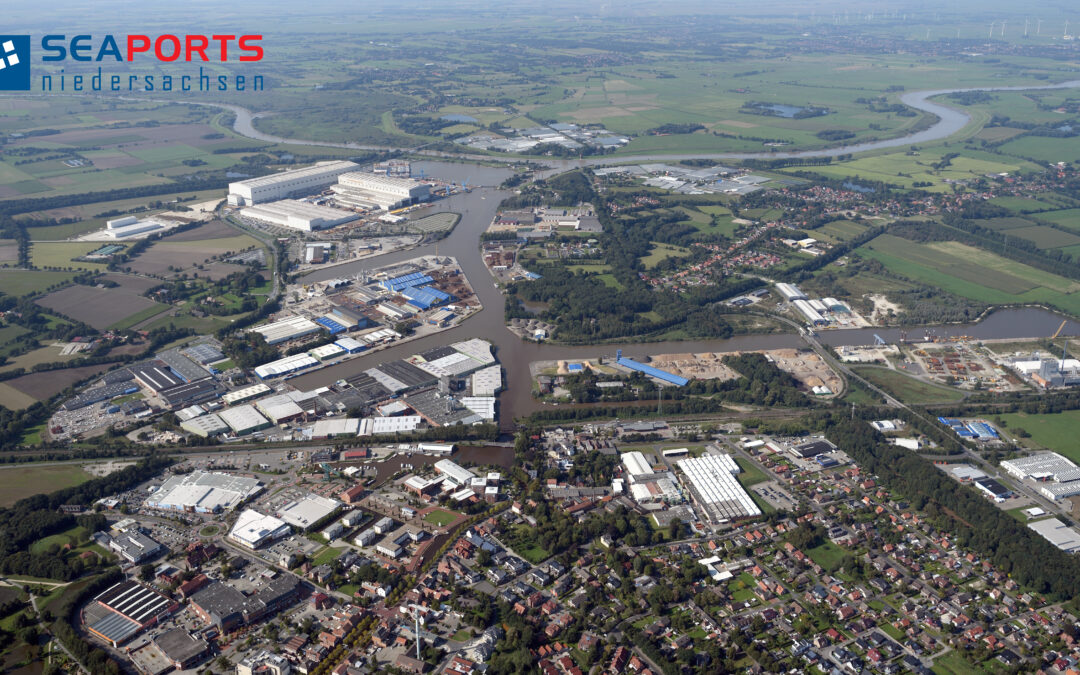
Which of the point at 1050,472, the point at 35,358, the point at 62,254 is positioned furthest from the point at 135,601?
the point at 62,254

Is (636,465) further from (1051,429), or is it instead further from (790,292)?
(790,292)

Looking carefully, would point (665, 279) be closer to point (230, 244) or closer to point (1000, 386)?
point (1000, 386)

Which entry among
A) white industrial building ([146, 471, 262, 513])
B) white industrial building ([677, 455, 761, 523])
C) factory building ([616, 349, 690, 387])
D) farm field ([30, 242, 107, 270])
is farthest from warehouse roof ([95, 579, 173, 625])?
farm field ([30, 242, 107, 270])

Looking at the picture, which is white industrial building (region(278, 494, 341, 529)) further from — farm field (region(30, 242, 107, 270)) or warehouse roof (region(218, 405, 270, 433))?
farm field (region(30, 242, 107, 270))

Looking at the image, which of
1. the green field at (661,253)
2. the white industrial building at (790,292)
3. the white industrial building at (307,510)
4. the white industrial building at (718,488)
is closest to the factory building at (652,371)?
the white industrial building at (718,488)

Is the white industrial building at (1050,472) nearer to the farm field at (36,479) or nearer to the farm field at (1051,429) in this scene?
the farm field at (1051,429)
